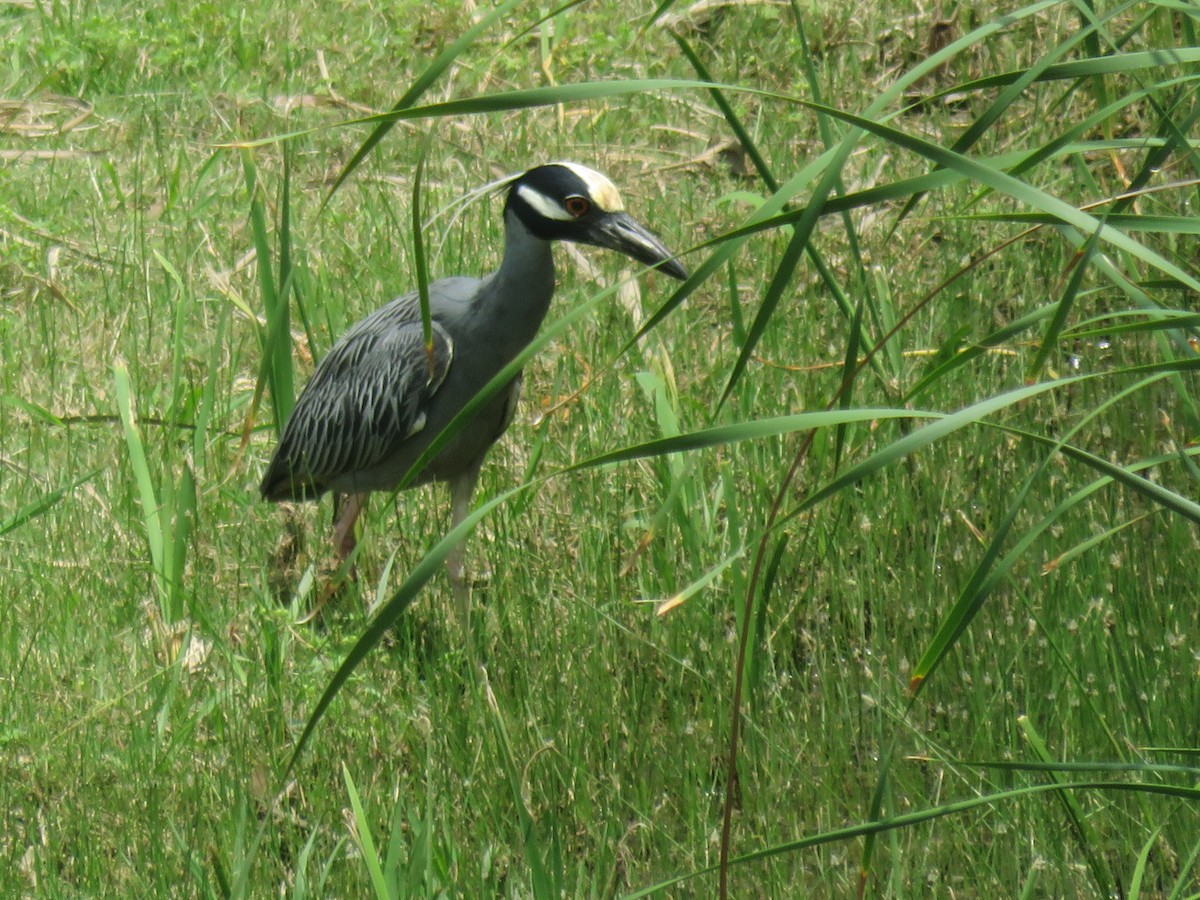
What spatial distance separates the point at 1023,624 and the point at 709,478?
4.23 ft

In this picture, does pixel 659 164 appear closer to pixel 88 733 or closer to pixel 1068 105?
pixel 1068 105

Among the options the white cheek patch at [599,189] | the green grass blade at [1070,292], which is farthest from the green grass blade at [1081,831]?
the white cheek patch at [599,189]

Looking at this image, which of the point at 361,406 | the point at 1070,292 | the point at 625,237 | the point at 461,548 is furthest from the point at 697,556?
the point at 1070,292

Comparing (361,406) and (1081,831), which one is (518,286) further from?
(1081,831)

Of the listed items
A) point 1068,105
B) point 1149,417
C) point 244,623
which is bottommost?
point 244,623

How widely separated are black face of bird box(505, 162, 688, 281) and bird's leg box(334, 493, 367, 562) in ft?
3.63

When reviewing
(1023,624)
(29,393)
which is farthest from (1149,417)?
(29,393)

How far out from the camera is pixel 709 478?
4.51 meters

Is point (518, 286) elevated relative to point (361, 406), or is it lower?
elevated

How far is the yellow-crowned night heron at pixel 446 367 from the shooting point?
447cm

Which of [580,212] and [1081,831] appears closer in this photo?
[1081,831]

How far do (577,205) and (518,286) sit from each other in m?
0.29

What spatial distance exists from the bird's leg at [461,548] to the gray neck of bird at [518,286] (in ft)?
1.31

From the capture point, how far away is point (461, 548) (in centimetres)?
447
